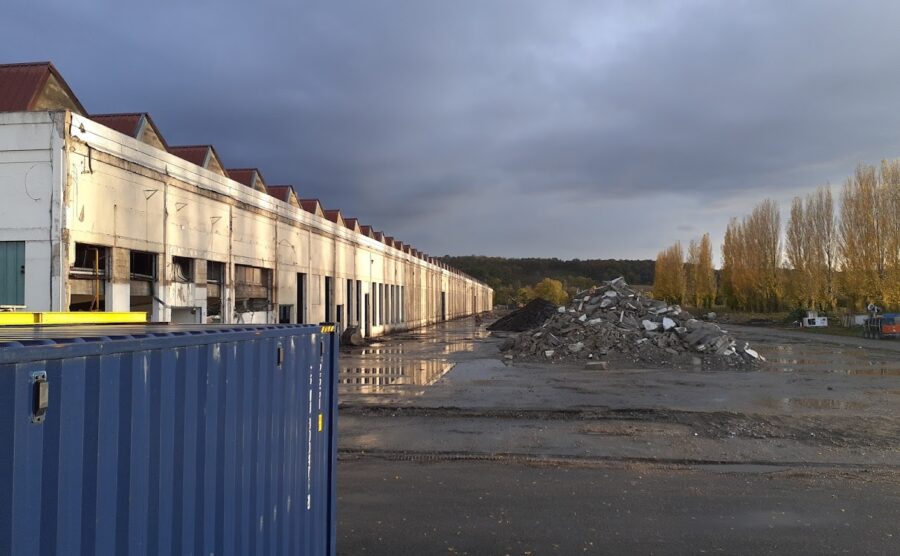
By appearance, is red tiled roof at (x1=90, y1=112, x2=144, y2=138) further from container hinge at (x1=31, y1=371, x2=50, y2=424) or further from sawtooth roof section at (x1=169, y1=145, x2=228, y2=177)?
container hinge at (x1=31, y1=371, x2=50, y2=424)

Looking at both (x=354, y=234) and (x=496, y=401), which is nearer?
(x=496, y=401)

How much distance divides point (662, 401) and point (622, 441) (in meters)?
5.01

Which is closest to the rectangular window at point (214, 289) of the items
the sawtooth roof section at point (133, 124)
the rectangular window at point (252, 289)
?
the rectangular window at point (252, 289)

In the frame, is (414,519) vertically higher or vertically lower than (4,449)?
lower

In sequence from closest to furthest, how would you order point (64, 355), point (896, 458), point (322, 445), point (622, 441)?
1. point (64, 355)
2. point (322, 445)
3. point (896, 458)
4. point (622, 441)

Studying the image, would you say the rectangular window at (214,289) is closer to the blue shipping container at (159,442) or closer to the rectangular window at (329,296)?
the rectangular window at (329,296)

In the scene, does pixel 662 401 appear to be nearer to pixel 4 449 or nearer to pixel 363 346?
pixel 4 449

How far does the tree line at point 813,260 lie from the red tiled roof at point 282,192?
4706cm

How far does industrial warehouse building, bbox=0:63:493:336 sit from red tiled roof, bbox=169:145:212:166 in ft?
0.13

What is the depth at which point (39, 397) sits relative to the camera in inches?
80.4

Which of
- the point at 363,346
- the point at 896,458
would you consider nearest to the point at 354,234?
the point at 363,346

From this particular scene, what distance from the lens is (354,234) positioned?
36.4m

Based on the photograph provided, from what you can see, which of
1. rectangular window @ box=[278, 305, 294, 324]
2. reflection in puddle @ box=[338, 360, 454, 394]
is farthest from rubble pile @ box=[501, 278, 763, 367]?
rectangular window @ box=[278, 305, 294, 324]

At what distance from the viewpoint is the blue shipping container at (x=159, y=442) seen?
2.05 metres
